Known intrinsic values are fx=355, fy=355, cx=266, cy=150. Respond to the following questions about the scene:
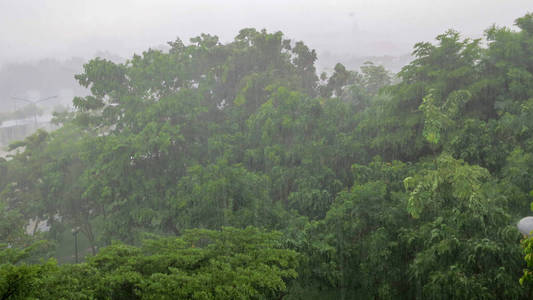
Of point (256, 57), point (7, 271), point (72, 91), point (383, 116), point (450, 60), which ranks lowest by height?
point (7, 271)

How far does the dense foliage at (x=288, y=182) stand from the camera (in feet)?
22.1

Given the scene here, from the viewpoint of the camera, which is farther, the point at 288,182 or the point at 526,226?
the point at 288,182

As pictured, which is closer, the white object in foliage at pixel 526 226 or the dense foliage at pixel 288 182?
the white object in foliage at pixel 526 226

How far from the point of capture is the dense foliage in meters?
6.72

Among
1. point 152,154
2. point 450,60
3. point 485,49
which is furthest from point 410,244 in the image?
point 152,154

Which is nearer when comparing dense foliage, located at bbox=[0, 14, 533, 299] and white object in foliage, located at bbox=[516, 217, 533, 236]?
white object in foliage, located at bbox=[516, 217, 533, 236]

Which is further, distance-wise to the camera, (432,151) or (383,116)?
(383,116)

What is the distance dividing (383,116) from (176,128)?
8008 millimetres

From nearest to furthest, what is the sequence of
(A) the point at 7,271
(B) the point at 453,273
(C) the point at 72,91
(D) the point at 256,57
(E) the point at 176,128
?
(A) the point at 7,271
(B) the point at 453,273
(E) the point at 176,128
(D) the point at 256,57
(C) the point at 72,91

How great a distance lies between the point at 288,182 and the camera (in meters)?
13.2

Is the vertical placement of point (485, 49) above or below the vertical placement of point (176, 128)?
above

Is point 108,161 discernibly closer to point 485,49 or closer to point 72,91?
point 485,49

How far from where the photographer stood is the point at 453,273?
22.0 ft

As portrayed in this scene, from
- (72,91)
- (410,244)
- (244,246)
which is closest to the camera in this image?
(244,246)
